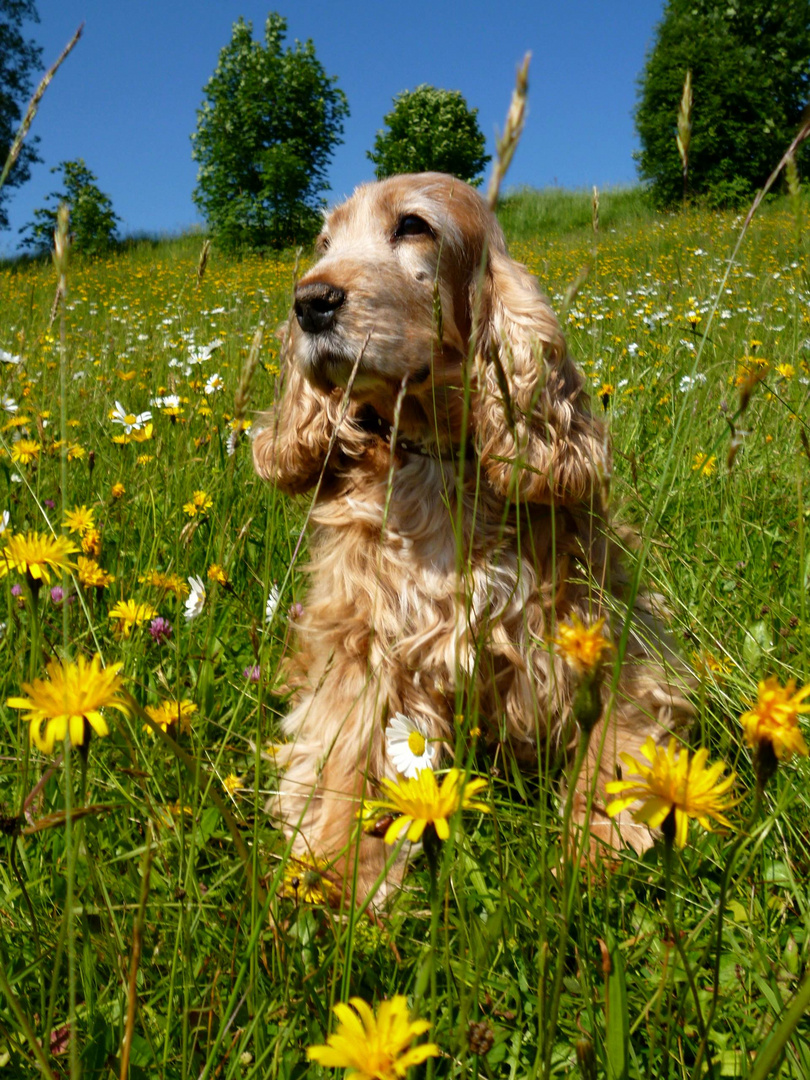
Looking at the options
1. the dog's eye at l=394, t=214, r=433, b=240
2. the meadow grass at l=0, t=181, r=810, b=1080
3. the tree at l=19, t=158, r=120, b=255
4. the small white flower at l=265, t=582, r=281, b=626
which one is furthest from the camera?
the tree at l=19, t=158, r=120, b=255

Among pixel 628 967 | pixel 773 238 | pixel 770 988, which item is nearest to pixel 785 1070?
pixel 770 988

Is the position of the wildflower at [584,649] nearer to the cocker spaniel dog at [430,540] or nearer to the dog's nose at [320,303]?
the cocker spaniel dog at [430,540]

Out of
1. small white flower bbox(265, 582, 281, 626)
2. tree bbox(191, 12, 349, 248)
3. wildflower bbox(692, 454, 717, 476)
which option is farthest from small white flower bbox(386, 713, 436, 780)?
tree bbox(191, 12, 349, 248)

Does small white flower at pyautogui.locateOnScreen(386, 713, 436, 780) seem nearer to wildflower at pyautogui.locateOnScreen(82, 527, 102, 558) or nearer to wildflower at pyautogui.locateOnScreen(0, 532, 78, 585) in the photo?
wildflower at pyautogui.locateOnScreen(0, 532, 78, 585)

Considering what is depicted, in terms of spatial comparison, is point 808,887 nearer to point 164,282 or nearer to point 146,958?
point 146,958

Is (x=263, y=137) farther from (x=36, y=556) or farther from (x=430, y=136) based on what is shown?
(x=36, y=556)

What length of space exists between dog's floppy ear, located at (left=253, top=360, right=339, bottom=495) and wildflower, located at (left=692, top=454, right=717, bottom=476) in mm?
1048

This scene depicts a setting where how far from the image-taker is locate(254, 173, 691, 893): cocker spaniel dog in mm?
1645

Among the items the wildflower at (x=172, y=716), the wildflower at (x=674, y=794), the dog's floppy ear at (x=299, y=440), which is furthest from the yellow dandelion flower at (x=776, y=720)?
the dog's floppy ear at (x=299, y=440)

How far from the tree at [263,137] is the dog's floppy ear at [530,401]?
15.5 meters

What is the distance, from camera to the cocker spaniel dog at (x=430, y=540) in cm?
164

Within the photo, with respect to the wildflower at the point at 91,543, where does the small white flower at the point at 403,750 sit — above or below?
below

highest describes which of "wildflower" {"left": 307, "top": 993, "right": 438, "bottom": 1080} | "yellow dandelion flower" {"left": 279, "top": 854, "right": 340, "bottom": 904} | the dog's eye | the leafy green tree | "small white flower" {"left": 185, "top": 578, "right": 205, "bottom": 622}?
the leafy green tree

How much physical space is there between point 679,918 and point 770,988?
0.21 m
